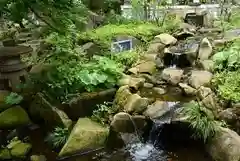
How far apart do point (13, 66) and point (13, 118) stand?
108 centimetres

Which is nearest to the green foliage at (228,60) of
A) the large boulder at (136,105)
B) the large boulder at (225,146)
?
the large boulder at (136,105)

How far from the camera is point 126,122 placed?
556 centimetres

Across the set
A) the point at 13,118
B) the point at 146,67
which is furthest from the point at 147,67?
the point at 13,118

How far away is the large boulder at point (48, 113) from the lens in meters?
5.86

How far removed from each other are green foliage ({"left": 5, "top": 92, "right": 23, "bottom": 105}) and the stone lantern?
21cm

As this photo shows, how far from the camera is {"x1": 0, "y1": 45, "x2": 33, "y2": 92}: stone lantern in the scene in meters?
6.29

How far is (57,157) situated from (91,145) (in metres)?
0.61

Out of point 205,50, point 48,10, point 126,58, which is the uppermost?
point 48,10

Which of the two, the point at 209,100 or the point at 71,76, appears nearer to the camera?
the point at 209,100

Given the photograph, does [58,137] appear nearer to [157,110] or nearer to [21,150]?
[21,150]

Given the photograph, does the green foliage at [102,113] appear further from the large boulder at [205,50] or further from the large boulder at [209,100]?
the large boulder at [205,50]

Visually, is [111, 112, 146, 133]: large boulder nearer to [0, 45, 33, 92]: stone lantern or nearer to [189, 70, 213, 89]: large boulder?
[189, 70, 213, 89]: large boulder

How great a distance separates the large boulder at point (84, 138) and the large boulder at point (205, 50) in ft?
12.3

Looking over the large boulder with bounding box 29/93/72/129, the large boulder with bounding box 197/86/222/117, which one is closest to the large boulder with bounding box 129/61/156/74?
the large boulder with bounding box 197/86/222/117
